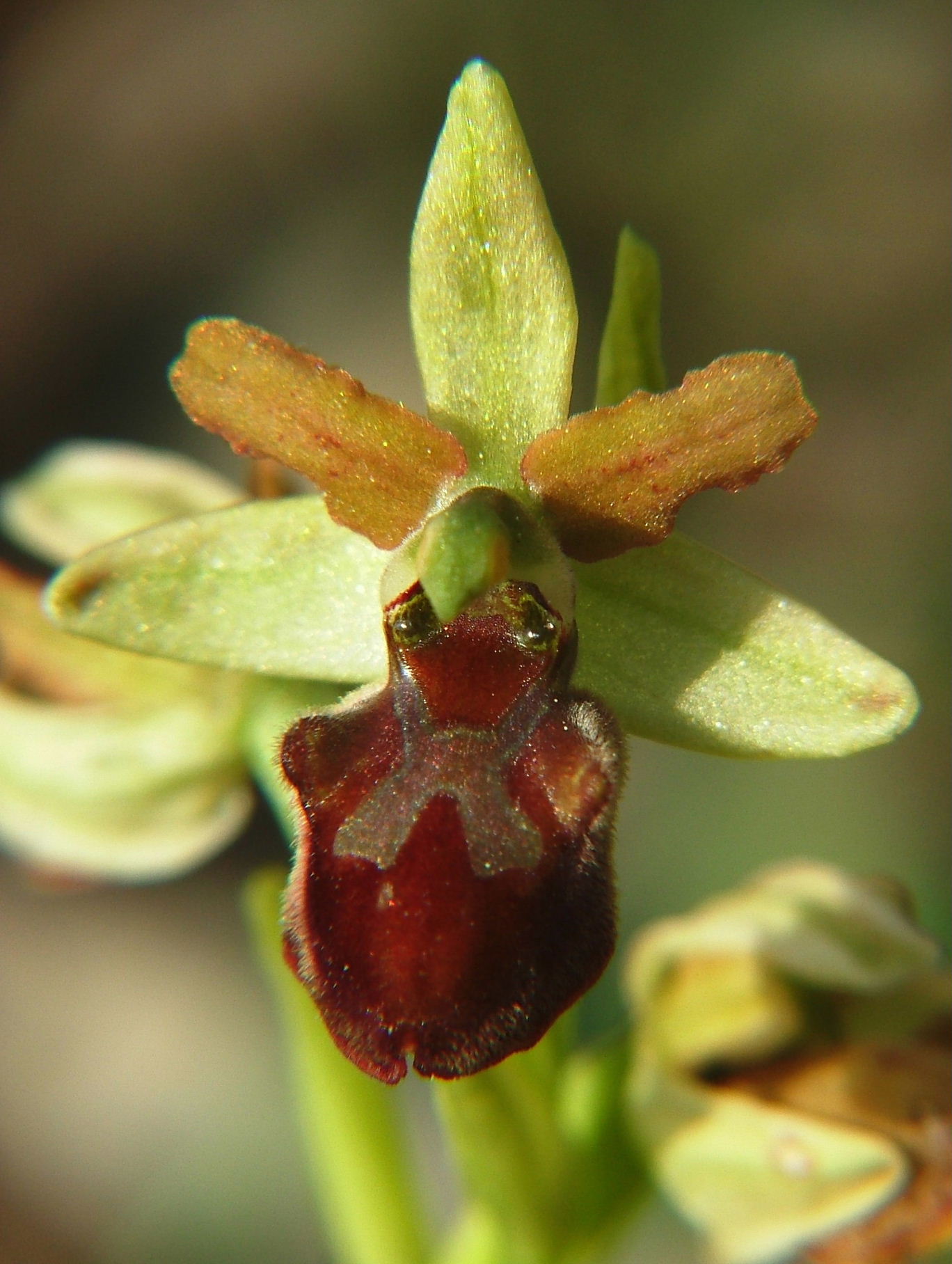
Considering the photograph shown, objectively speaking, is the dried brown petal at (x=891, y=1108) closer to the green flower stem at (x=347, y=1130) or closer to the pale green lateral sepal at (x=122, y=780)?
the green flower stem at (x=347, y=1130)

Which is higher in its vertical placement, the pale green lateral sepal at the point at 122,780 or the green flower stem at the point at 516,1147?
the pale green lateral sepal at the point at 122,780

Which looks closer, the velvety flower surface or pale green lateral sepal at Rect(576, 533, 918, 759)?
the velvety flower surface

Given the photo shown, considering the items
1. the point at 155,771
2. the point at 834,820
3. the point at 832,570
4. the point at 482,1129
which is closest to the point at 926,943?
the point at 482,1129

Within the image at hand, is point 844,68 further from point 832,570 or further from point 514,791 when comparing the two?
point 514,791

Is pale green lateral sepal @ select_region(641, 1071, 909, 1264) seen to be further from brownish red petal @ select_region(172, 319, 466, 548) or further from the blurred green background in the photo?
the blurred green background

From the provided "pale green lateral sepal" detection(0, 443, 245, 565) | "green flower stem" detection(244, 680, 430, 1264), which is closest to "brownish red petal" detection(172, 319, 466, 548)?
"green flower stem" detection(244, 680, 430, 1264)

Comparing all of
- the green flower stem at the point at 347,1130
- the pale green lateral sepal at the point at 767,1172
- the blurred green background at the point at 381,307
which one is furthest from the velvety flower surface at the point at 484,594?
the blurred green background at the point at 381,307

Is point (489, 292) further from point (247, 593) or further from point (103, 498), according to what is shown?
point (103, 498)
